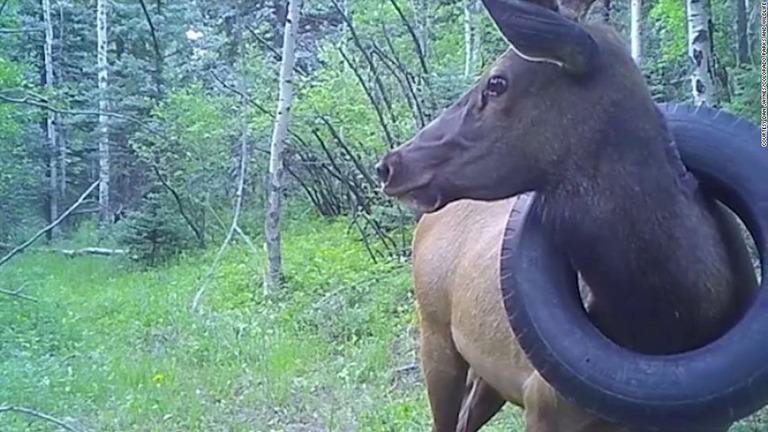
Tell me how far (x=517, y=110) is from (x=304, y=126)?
12.9m

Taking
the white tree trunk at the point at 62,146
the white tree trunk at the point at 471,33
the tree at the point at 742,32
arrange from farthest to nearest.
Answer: the white tree trunk at the point at 62,146 < the white tree trunk at the point at 471,33 < the tree at the point at 742,32

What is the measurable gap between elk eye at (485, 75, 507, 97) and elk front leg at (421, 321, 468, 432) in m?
1.80

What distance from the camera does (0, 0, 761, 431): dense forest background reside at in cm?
729

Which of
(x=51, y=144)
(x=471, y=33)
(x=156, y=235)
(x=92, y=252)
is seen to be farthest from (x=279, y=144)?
(x=51, y=144)

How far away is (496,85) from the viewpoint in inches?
114

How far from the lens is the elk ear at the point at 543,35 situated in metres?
2.68

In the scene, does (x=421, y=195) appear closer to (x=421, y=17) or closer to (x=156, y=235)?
(x=156, y=235)

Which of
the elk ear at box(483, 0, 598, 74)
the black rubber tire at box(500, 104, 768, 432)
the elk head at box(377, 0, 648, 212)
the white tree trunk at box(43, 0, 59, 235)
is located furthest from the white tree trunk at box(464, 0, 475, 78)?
the elk ear at box(483, 0, 598, 74)

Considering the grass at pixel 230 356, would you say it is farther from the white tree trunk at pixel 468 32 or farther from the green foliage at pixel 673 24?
the white tree trunk at pixel 468 32

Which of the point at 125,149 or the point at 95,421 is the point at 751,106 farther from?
the point at 125,149

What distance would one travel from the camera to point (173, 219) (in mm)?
17234

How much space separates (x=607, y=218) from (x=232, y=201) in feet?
55.5

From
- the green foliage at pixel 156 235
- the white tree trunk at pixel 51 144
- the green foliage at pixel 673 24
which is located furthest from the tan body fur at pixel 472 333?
the white tree trunk at pixel 51 144

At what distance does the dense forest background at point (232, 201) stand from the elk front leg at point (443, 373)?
1.40 m
